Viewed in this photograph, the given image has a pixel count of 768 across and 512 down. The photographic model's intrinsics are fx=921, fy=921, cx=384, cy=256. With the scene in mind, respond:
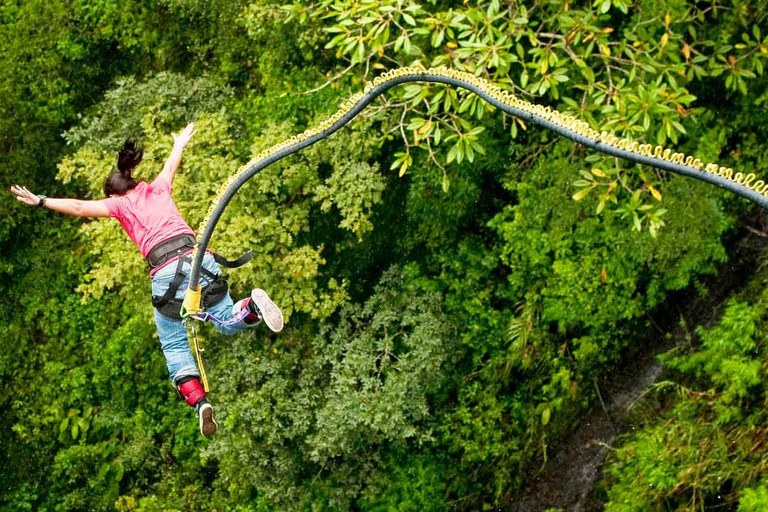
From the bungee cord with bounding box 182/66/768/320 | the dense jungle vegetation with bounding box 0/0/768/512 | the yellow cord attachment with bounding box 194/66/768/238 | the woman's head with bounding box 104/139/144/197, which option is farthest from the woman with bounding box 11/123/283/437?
the dense jungle vegetation with bounding box 0/0/768/512

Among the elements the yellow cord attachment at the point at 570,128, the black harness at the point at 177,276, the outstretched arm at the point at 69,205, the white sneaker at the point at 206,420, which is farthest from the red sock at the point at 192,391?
the yellow cord attachment at the point at 570,128

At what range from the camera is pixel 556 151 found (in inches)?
298

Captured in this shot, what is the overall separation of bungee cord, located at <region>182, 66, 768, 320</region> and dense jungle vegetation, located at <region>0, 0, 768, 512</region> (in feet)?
7.64

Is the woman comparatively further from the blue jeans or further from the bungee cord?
the bungee cord

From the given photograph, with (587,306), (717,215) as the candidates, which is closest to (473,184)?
(587,306)

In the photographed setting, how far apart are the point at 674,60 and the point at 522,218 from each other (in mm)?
2000

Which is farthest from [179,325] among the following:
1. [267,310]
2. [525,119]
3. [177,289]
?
[525,119]

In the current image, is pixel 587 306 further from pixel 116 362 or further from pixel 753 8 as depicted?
pixel 116 362

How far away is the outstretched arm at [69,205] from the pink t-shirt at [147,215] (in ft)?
0.23

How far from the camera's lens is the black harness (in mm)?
4832

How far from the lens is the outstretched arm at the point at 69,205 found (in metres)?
4.26

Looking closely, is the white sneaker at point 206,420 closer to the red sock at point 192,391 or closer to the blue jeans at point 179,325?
the red sock at point 192,391

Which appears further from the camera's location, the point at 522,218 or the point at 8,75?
the point at 8,75

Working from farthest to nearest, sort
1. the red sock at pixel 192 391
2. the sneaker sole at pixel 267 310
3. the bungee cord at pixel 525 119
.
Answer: the red sock at pixel 192 391
the sneaker sole at pixel 267 310
the bungee cord at pixel 525 119
